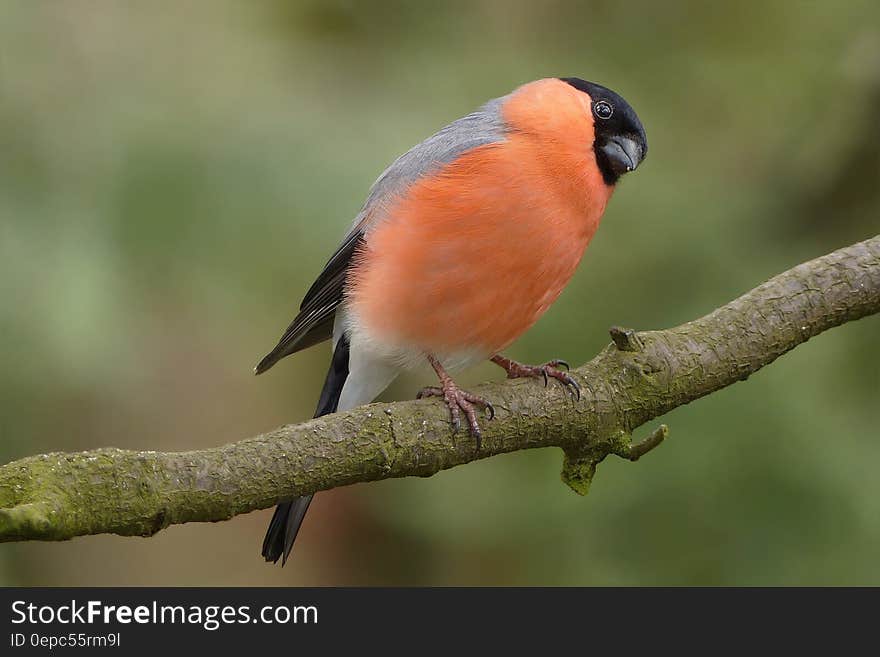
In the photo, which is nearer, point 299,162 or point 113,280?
point 113,280

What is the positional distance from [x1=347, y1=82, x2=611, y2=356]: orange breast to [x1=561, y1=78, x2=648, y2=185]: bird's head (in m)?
0.06

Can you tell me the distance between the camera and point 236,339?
5.29 metres

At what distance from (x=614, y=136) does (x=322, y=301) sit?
118cm

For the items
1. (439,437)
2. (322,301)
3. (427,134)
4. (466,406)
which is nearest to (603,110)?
(427,134)

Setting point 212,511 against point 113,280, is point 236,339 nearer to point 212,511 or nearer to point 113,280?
point 113,280

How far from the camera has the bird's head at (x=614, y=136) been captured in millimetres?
3771

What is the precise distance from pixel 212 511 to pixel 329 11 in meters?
2.96

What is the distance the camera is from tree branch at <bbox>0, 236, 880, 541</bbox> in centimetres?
230

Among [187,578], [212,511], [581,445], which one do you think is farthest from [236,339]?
[212,511]

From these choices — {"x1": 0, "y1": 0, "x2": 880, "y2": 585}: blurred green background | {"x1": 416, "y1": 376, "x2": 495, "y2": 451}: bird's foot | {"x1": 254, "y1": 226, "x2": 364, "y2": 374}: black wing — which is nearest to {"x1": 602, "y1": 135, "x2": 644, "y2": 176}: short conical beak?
{"x1": 0, "y1": 0, "x2": 880, "y2": 585}: blurred green background

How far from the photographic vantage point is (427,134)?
418 centimetres

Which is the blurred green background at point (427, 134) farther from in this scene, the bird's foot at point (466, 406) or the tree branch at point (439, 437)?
the bird's foot at point (466, 406)

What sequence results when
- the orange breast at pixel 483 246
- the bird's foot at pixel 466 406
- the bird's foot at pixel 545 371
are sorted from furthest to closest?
the orange breast at pixel 483 246 → the bird's foot at pixel 545 371 → the bird's foot at pixel 466 406

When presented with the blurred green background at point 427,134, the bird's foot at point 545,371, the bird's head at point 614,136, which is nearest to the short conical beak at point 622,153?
the bird's head at point 614,136
